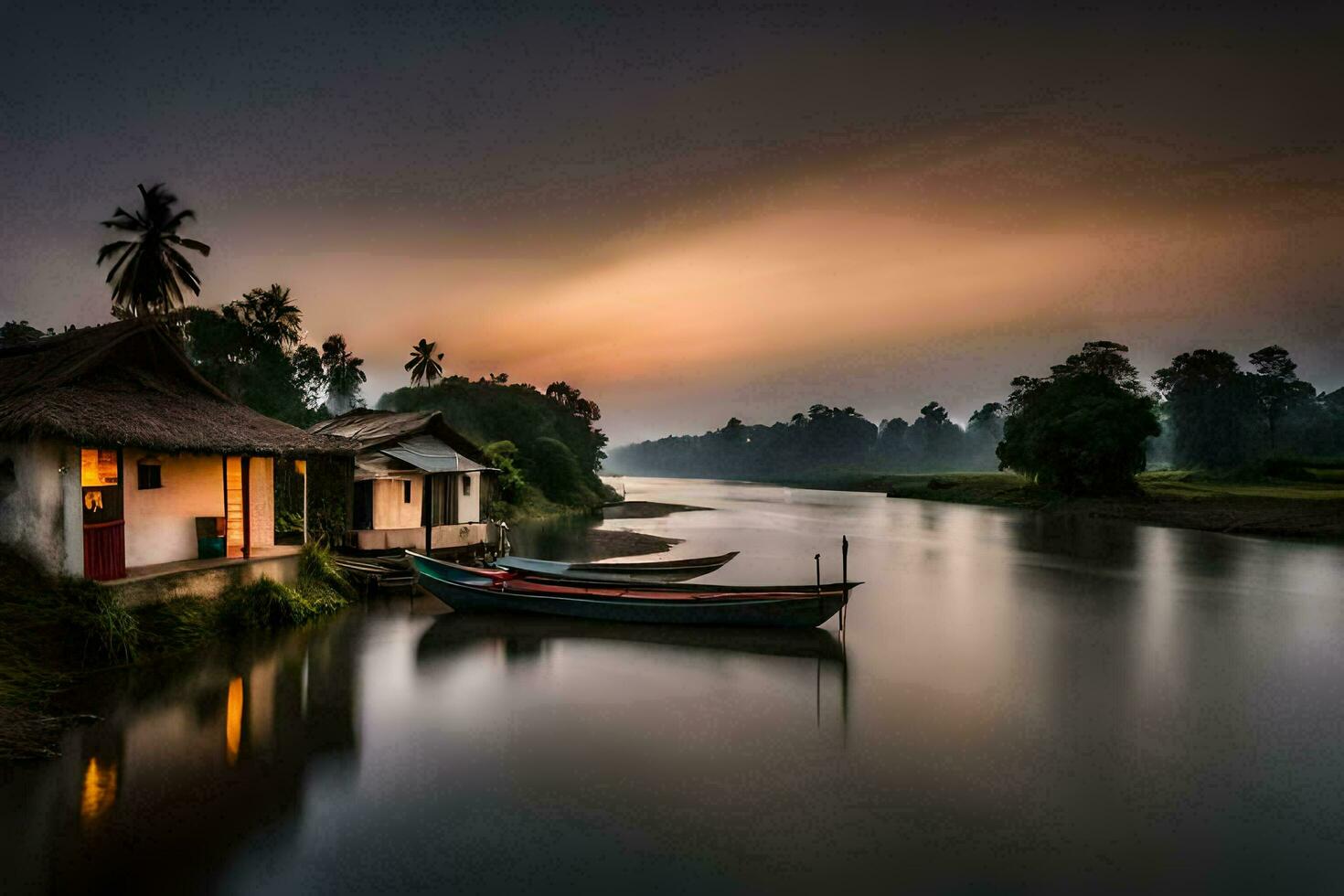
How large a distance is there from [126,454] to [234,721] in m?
6.06

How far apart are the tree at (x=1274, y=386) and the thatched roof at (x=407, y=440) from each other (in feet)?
251

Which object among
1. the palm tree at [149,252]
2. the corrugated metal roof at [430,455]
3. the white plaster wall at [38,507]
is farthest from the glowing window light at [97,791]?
the palm tree at [149,252]

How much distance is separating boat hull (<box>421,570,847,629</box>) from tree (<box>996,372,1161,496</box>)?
4035 cm

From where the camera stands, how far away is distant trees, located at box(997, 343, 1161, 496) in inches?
1740

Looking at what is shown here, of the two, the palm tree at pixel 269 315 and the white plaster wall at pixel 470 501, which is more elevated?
the palm tree at pixel 269 315

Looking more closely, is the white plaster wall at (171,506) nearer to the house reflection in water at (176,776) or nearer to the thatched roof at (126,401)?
the thatched roof at (126,401)

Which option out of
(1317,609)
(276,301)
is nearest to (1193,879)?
(1317,609)

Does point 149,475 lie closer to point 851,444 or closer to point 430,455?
point 430,455

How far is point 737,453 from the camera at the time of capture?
17388 centimetres

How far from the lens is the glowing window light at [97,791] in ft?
19.0

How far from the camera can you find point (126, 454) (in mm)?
11312

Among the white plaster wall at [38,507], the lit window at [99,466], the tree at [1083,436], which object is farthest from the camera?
the tree at [1083,436]

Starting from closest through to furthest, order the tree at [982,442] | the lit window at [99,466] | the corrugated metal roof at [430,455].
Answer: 1. the lit window at [99,466]
2. the corrugated metal roof at [430,455]
3. the tree at [982,442]

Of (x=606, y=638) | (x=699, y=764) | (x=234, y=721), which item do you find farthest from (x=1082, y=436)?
(x=234, y=721)
